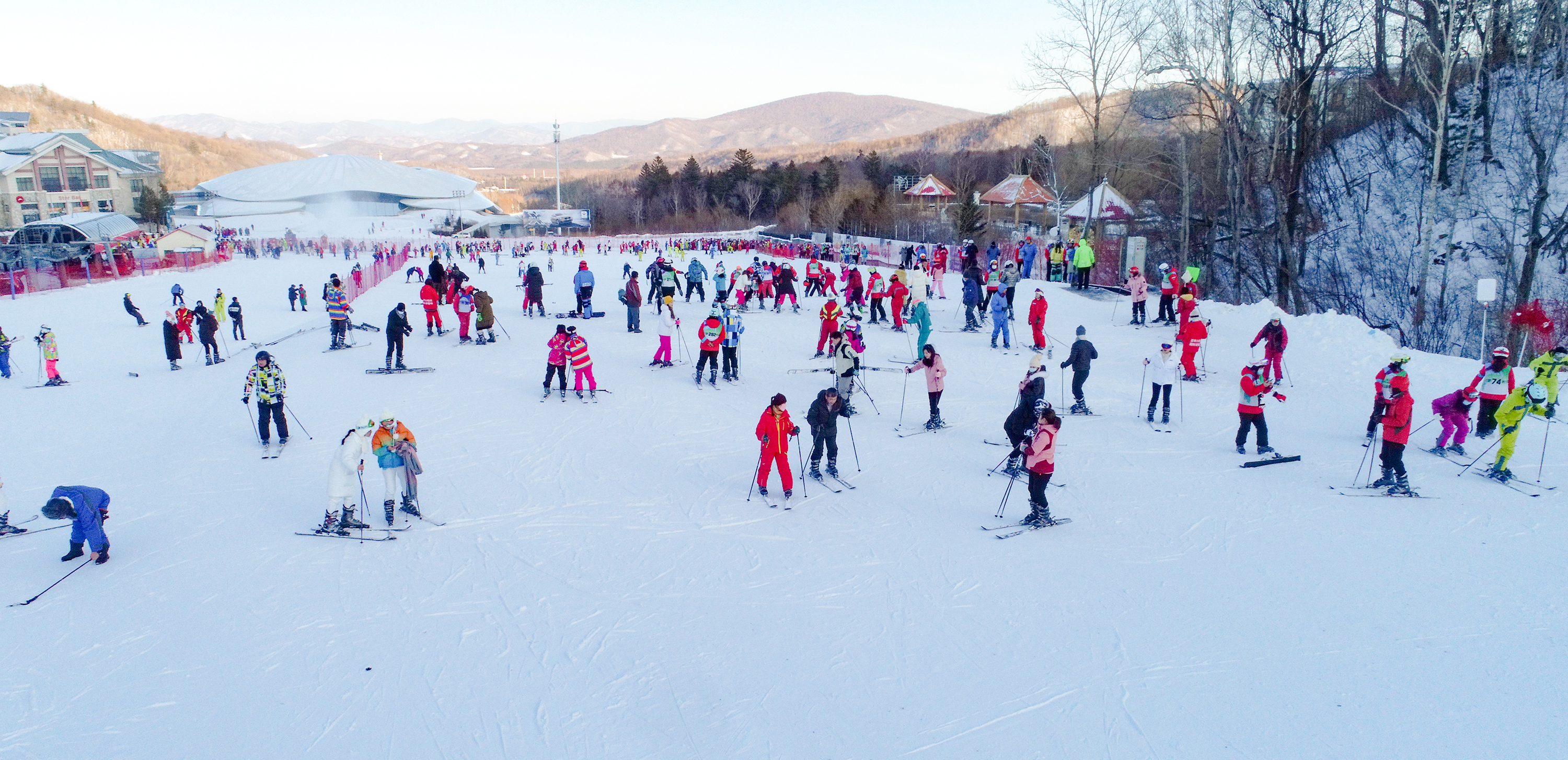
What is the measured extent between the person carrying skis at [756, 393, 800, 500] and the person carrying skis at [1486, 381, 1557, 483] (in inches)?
273

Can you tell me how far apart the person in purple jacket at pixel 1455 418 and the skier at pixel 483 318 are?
46.6 ft

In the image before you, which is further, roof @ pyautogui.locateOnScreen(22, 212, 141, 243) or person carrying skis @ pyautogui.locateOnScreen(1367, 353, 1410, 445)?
roof @ pyautogui.locateOnScreen(22, 212, 141, 243)

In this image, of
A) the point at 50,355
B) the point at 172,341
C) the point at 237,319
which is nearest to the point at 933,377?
the point at 172,341

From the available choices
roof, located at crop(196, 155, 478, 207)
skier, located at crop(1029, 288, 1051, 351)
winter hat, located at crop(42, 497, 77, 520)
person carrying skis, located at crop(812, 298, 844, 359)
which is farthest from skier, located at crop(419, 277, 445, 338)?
roof, located at crop(196, 155, 478, 207)

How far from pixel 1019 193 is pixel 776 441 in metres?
37.6

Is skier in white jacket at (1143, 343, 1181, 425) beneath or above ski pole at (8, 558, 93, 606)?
above

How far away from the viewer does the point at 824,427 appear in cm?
842

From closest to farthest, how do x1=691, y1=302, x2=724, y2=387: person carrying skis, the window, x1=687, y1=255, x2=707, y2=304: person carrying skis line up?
x1=691, y1=302, x2=724, y2=387: person carrying skis, x1=687, y1=255, x2=707, y2=304: person carrying skis, the window

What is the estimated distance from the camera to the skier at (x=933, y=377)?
980 cm

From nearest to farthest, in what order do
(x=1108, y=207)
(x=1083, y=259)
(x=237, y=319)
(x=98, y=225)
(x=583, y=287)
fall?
(x=237, y=319) → (x=583, y=287) → (x=1083, y=259) → (x=1108, y=207) → (x=98, y=225)

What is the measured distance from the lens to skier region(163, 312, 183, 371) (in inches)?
547

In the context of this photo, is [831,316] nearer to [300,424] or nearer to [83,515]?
[300,424]

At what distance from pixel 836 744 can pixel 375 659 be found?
10.4 ft

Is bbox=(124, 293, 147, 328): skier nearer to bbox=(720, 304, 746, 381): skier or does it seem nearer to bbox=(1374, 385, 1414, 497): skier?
bbox=(720, 304, 746, 381): skier
